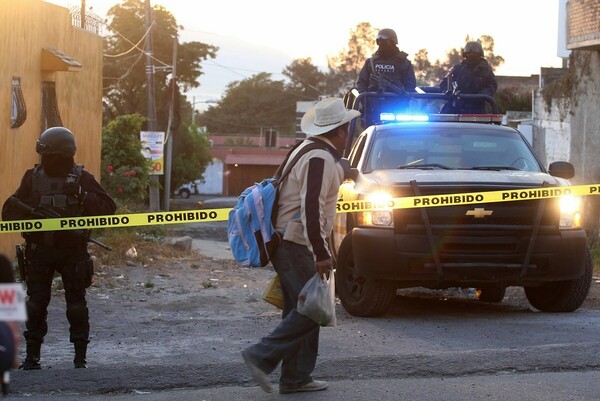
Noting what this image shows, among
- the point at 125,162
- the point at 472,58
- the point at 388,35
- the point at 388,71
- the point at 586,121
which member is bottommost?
the point at 125,162

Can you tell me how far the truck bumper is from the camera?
988 centimetres

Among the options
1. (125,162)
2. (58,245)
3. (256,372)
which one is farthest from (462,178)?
(125,162)

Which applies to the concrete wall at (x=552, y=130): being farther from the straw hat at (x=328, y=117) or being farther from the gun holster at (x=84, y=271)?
the straw hat at (x=328, y=117)

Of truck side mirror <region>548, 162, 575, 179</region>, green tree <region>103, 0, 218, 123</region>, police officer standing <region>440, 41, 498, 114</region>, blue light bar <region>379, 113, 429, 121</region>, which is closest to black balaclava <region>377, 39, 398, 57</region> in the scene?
police officer standing <region>440, 41, 498, 114</region>

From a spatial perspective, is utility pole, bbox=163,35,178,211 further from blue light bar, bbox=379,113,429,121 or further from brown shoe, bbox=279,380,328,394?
brown shoe, bbox=279,380,328,394

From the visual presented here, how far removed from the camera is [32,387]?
697 centimetres

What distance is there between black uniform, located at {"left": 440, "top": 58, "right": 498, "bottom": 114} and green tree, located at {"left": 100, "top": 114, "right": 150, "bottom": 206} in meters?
14.6

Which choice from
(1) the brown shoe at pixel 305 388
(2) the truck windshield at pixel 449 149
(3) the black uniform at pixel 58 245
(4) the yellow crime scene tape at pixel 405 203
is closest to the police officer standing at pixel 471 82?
(2) the truck windshield at pixel 449 149

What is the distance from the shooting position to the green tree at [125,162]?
27.5 meters

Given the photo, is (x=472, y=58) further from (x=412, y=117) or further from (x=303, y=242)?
(x=303, y=242)

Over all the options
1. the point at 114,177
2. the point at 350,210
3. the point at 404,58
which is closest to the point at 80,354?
the point at 350,210

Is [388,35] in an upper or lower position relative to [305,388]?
upper

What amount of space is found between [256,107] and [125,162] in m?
73.7

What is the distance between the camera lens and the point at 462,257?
32.7ft
